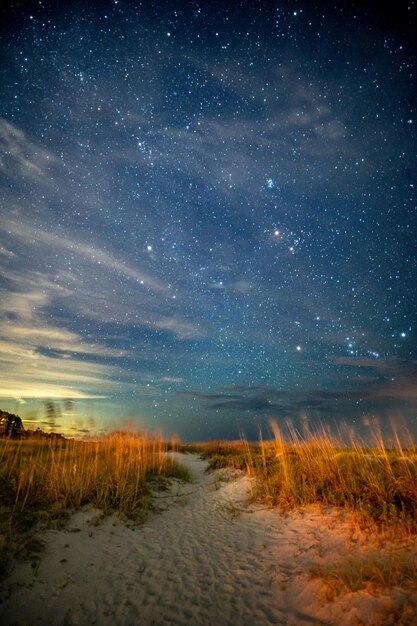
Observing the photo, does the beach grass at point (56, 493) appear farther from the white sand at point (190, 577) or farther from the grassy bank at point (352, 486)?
the grassy bank at point (352, 486)

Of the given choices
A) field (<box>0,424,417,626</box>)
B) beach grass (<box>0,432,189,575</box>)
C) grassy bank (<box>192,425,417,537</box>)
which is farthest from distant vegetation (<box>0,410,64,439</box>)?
grassy bank (<box>192,425,417,537</box>)

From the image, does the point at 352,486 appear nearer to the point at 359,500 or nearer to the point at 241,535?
the point at 359,500

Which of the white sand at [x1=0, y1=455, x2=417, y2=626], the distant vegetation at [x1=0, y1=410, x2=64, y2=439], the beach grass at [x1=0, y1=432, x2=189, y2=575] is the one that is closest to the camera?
the white sand at [x1=0, y1=455, x2=417, y2=626]

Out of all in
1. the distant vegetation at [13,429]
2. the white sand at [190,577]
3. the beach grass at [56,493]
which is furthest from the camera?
the distant vegetation at [13,429]

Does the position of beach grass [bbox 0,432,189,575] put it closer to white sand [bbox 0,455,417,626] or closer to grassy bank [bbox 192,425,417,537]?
white sand [bbox 0,455,417,626]

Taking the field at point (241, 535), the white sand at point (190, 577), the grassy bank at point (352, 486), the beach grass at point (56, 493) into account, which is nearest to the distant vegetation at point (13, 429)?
the beach grass at point (56, 493)

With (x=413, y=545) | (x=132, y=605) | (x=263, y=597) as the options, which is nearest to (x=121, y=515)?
(x=132, y=605)

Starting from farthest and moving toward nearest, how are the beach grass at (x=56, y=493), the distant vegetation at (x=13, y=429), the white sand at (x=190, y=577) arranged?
the distant vegetation at (x=13, y=429)
the beach grass at (x=56, y=493)
the white sand at (x=190, y=577)

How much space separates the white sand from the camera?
12.0 ft

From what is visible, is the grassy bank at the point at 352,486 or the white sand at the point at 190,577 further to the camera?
the grassy bank at the point at 352,486

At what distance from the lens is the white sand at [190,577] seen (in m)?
3.65

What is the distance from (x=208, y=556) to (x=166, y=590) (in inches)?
46.8

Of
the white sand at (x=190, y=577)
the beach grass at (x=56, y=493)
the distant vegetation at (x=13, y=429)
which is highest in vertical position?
the distant vegetation at (x=13, y=429)

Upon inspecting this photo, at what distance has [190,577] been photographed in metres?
4.66
